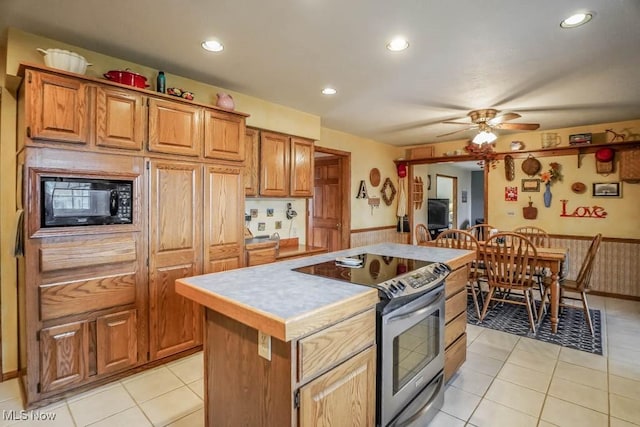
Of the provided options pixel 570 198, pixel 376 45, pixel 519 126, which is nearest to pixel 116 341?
pixel 376 45

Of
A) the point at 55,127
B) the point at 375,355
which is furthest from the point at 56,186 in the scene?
the point at 375,355

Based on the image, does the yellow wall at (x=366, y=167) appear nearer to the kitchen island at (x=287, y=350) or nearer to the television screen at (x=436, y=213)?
the television screen at (x=436, y=213)

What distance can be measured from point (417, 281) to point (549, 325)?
2.78 metres

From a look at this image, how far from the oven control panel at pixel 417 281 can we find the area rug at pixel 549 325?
203cm

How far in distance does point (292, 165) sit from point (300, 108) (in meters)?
0.70

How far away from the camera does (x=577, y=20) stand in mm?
2006

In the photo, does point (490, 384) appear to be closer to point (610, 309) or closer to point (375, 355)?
point (375, 355)

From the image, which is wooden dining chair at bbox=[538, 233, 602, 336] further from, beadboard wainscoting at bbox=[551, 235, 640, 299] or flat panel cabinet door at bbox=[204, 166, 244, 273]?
flat panel cabinet door at bbox=[204, 166, 244, 273]

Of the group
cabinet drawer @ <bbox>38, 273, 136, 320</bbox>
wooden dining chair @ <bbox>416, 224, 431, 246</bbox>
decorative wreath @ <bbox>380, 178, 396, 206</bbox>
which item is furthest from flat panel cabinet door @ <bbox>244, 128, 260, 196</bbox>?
decorative wreath @ <bbox>380, 178, 396, 206</bbox>

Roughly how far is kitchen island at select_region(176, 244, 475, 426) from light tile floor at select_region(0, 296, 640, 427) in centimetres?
84

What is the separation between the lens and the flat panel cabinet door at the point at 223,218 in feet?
9.16

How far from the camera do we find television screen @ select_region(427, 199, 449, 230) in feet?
24.7

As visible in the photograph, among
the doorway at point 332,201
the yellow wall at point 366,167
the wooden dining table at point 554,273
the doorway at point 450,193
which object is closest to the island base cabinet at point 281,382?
the wooden dining table at point 554,273

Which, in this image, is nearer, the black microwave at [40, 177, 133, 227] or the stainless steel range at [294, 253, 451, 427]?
the stainless steel range at [294, 253, 451, 427]
